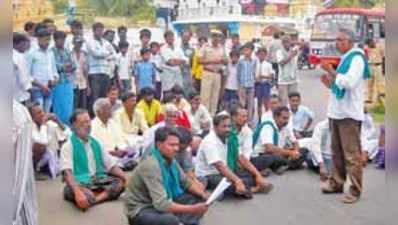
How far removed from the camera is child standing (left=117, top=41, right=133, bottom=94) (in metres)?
3.18

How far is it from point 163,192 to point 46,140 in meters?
0.75

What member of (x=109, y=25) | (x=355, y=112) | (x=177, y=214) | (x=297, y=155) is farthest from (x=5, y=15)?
(x=297, y=155)

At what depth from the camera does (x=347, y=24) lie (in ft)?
9.61

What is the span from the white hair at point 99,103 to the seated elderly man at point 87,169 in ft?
0.42

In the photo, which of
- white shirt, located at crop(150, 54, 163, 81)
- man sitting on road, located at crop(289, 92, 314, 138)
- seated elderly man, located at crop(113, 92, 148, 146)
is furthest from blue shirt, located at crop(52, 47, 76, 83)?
man sitting on road, located at crop(289, 92, 314, 138)

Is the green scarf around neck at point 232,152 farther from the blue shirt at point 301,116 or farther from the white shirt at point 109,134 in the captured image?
the white shirt at point 109,134

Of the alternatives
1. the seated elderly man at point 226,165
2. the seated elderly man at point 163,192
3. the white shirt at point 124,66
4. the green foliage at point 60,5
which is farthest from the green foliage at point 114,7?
the seated elderly man at point 226,165

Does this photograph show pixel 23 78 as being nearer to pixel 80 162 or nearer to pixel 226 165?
pixel 80 162

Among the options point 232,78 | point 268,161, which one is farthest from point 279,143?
point 232,78

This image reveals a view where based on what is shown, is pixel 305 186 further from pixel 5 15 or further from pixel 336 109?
pixel 5 15

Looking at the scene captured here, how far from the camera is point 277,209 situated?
287 cm

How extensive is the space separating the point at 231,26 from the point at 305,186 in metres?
0.88

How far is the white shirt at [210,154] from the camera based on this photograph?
9.70 feet

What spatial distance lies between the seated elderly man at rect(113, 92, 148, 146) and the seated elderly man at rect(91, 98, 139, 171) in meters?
0.03
